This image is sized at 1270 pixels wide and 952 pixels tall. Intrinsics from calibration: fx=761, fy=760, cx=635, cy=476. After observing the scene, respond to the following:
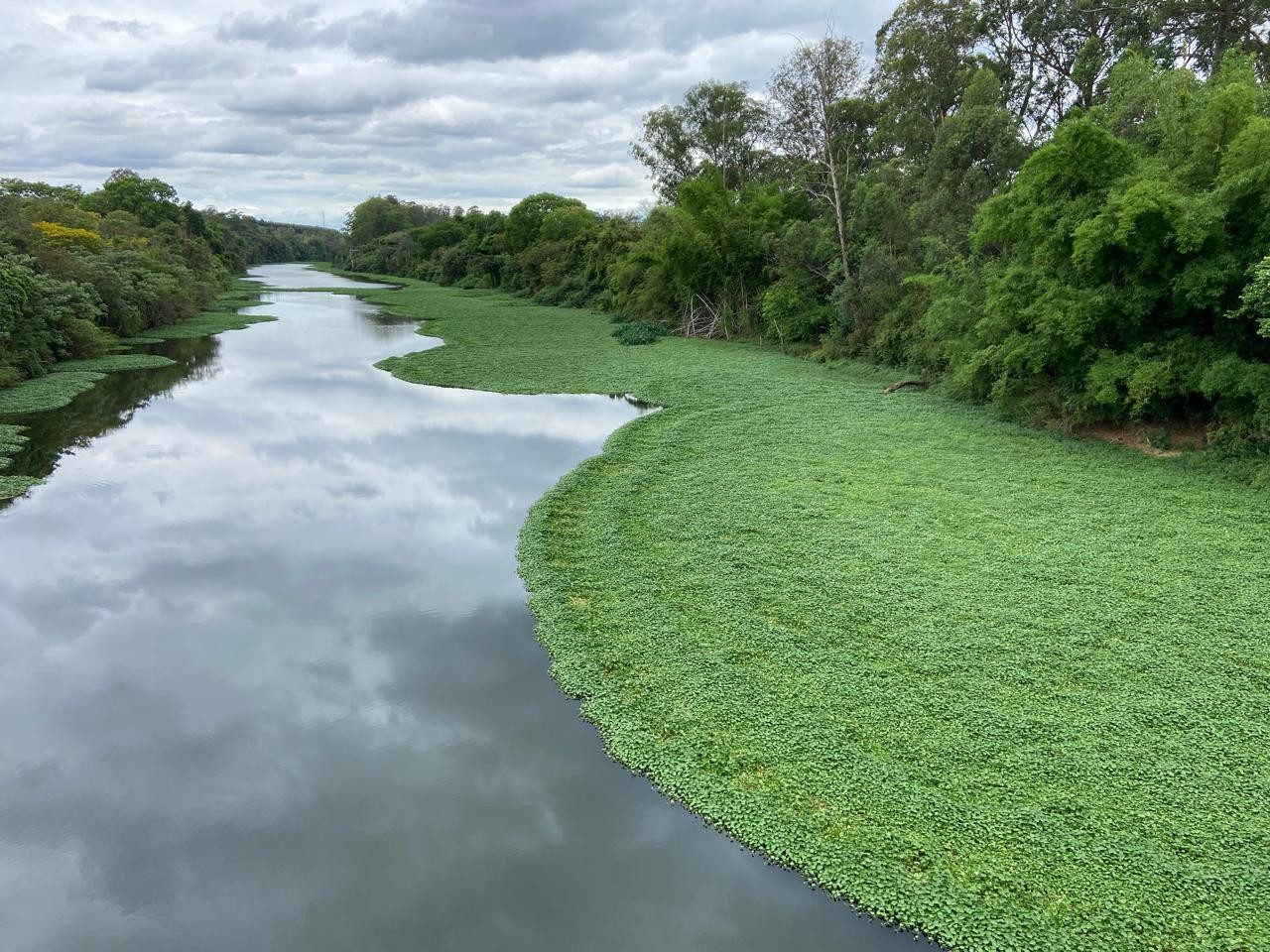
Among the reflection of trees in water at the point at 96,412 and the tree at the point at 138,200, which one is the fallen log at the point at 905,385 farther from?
the tree at the point at 138,200

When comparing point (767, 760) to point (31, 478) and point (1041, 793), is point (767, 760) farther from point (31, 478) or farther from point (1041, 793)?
point (31, 478)

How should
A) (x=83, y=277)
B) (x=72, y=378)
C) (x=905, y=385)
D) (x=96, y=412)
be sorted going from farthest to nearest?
(x=83, y=277) → (x=72, y=378) → (x=905, y=385) → (x=96, y=412)

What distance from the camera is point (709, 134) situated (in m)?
31.6

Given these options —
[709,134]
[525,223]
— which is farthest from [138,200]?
[709,134]

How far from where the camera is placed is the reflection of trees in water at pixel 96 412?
36.0 ft

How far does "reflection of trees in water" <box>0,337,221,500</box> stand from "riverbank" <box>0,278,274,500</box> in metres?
0.16

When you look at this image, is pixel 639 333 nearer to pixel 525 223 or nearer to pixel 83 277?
pixel 83 277

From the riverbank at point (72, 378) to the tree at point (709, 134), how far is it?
1773 centimetres

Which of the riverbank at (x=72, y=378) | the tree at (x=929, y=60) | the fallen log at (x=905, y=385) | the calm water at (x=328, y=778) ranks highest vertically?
the tree at (x=929, y=60)

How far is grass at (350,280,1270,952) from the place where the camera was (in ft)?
11.5

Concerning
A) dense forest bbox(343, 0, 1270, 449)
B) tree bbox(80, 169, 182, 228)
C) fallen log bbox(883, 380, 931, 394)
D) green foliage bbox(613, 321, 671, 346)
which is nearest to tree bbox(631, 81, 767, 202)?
dense forest bbox(343, 0, 1270, 449)

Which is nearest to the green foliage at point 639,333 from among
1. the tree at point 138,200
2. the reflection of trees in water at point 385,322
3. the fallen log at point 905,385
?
the reflection of trees in water at point 385,322

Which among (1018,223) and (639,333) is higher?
(1018,223)

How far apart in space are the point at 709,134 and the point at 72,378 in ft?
81.0
